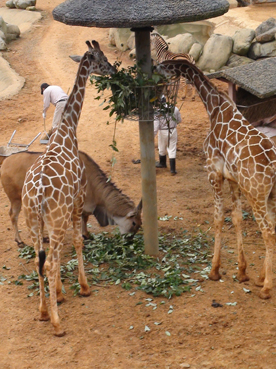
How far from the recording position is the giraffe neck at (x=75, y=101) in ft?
23.2

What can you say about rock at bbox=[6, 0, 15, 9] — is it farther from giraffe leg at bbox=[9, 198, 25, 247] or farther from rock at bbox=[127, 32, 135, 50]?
giraffe leg at bbox=[9, 198, 25, 247]

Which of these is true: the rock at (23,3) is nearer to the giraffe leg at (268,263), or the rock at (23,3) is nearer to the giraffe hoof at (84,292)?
the giraffe hoof at (84,292)

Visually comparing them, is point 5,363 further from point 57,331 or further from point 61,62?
point 61,62

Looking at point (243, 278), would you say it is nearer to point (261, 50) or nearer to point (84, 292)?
point (84, 292)

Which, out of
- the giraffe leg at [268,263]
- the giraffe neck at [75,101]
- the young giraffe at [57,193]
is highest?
the giraffe neck at [75,101]

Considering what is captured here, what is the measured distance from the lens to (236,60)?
18500 mm

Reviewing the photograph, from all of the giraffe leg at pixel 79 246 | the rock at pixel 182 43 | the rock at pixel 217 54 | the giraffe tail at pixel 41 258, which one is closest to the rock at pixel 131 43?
the rock at pixel 182 43

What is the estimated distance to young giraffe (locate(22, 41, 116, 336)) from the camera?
6109mm

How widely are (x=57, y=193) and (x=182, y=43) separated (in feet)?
49.6

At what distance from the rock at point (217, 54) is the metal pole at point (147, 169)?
12154mm

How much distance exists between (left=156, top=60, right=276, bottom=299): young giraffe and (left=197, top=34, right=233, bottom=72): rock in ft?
39.3

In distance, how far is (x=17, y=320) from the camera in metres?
6.55

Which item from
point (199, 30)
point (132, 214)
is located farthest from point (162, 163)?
point (199, 30)

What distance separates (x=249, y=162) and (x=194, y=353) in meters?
2.62
